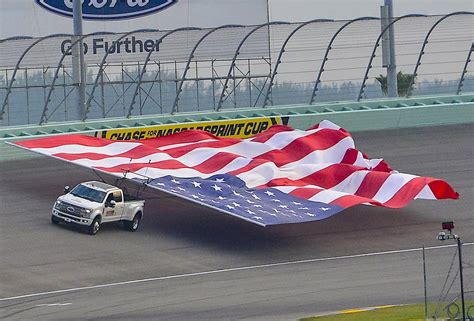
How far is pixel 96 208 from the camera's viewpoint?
29812mm

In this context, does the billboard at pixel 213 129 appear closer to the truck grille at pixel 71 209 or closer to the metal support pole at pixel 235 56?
the metal support pole at pixel 235 56

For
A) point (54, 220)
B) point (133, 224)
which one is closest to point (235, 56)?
point (133, 224)

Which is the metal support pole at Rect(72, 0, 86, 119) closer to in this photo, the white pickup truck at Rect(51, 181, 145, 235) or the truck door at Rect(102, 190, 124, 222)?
the white pickup truck at Rect(51, 181, 145, 235)

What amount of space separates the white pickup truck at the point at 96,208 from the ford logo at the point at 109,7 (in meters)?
21.7

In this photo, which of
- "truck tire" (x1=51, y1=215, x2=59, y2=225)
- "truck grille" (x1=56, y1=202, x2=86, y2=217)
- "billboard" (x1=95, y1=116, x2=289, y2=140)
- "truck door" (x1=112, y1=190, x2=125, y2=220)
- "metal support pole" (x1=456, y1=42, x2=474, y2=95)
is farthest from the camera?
"metal support pole" (x1=456, y1=42, x2=474, y2=95)

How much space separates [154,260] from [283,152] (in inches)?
297

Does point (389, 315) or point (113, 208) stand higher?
point (389, 315)

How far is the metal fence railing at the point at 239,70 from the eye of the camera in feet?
129

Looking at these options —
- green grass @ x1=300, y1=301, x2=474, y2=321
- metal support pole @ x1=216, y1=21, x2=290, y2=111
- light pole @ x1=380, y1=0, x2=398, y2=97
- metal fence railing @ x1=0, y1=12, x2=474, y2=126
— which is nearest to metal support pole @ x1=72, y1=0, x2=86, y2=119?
metal fence railing @ x1=0, y1=12, x2=474, y2=126

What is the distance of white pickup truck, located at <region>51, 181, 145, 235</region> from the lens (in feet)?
97.8

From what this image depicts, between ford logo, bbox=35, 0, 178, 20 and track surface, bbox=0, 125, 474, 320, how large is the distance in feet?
51.5

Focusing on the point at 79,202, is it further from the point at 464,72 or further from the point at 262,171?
the point at 464,72

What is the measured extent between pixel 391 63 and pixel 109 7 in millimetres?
14302

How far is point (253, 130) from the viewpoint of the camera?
130ft
